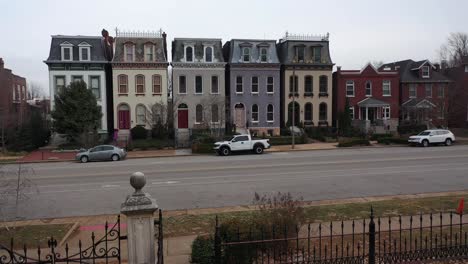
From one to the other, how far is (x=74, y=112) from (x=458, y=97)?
48665 mm

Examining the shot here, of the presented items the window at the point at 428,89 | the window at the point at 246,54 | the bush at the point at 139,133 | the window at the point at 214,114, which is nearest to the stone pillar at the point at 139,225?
the window at the point at 214,114

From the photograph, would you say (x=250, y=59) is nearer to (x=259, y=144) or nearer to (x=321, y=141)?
(x=321, y=141)

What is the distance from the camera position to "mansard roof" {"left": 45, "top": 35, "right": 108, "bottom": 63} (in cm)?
4147

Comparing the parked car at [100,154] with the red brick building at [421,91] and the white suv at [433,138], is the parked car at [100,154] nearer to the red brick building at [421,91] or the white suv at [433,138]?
the white suv at [433,138]

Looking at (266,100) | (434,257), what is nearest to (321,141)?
(266,100)

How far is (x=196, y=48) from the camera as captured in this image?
44.0 meters

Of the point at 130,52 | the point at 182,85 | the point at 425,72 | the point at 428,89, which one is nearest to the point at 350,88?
the point at 425,72

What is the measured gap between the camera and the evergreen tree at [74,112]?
37.9m

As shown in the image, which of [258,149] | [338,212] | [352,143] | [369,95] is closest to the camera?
[338,212]

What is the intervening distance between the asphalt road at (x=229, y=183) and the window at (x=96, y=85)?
20.1m

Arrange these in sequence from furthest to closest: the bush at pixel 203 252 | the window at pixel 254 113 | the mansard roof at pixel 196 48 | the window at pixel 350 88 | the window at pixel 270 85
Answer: the window at pixel 350 88 < the window at pixel 270 85 < the window at pixel 254 113 < the mansard roof at pixel 196 48 < the bush at pixel 203 252

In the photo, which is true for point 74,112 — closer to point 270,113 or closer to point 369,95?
point 270,113

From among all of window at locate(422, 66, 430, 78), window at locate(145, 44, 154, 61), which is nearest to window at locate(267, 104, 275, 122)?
window at locate(145, 44, 154, 61)

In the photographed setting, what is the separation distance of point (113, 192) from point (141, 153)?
19.7m
